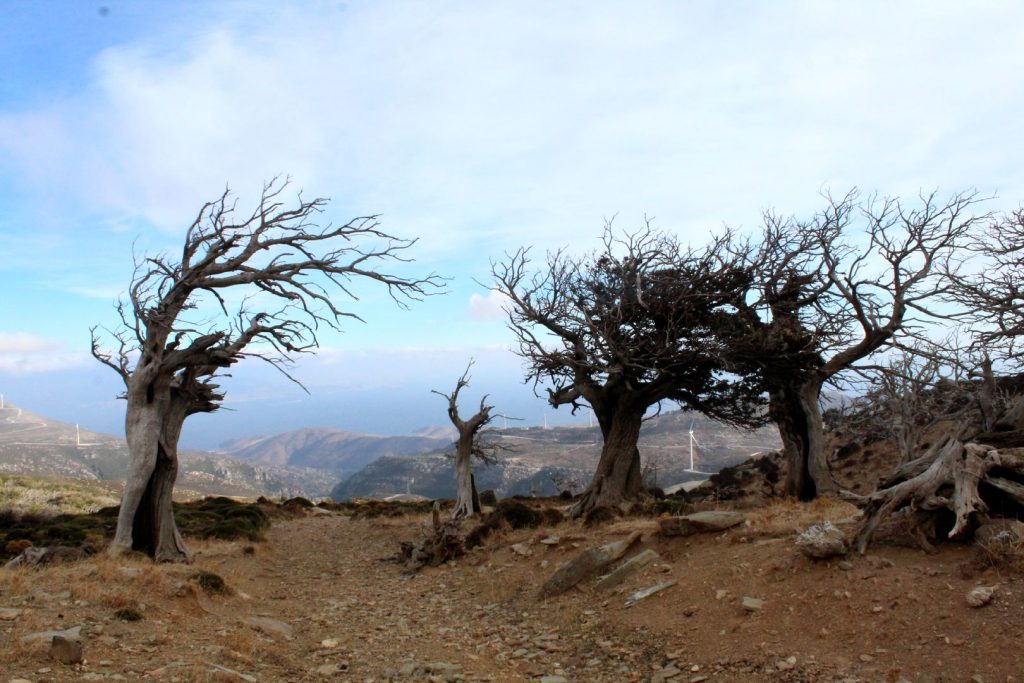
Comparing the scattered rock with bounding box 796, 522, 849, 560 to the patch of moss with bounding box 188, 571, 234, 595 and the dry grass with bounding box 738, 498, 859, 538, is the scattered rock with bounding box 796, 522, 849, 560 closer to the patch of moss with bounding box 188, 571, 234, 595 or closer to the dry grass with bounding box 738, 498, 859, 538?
the dry grass with bounding box 738, 498, 859, 538

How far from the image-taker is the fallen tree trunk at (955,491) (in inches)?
340

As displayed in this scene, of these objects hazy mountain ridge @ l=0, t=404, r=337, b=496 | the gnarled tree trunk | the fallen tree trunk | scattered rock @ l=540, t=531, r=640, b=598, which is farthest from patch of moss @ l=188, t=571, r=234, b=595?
hazy mountain ridge @ l=0, t=404, r=337, b=496

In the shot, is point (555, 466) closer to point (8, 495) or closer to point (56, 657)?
point (8, 495)

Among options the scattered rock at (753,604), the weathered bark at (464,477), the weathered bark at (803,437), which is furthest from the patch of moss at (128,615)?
the weathered bark at (464,477)

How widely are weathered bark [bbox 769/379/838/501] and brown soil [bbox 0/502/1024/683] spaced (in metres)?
6.61

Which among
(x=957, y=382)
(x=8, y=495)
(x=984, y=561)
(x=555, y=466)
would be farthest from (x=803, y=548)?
(x=555, y=466)

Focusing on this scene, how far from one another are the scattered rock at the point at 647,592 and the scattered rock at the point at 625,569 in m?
0.76

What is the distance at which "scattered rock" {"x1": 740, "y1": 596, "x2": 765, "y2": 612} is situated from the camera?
8508mm

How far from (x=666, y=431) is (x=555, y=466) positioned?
1302 inches

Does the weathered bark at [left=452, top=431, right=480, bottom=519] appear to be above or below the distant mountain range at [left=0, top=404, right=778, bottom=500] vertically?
above

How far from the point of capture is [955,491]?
872cm

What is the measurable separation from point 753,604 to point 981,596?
2.31 metres

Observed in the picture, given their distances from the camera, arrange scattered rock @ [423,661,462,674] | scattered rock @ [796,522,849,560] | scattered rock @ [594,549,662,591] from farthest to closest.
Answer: scattered rock @ [594,549,662,591] < scattered rock @ [796,522,849,560] < scattered rock @ [423,661,462,674]

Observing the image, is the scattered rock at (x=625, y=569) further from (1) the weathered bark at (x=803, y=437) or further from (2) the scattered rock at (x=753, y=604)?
(1) the weathered bark at (x=803, y=437)
